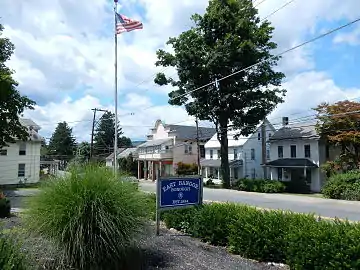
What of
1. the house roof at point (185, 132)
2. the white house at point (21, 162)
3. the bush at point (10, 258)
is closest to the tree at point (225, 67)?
the white house at point (21, 162)

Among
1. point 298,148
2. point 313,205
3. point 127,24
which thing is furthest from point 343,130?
point 127,24

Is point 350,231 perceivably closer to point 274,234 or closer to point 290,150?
point 274,234

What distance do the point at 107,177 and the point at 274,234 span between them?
11.0 ft

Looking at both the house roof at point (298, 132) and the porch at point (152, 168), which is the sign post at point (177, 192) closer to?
the house roof at point (298, 132)

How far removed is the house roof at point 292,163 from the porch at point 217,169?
28.0 ft

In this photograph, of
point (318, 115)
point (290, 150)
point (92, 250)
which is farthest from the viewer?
point (290, 150)

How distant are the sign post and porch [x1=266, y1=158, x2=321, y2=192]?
2959 cm

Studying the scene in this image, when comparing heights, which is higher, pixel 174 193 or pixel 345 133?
pixel 345 133

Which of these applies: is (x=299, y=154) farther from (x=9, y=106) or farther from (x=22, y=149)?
(x=22, y=149)

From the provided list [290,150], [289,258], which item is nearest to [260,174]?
[290,150]

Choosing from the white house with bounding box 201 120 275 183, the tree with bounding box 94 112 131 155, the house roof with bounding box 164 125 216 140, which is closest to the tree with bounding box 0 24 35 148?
the white house with bounding box 201 120 275 183

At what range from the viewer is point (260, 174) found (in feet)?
169

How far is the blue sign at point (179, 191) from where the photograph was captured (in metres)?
10.4

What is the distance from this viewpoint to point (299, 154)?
1604 inches
